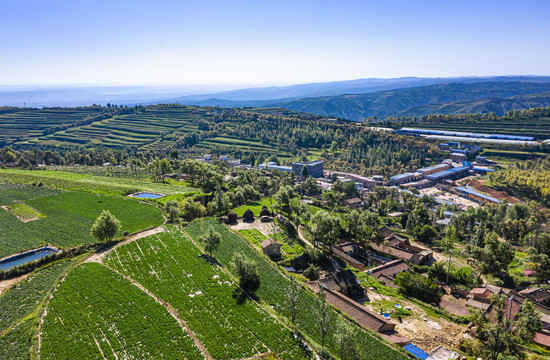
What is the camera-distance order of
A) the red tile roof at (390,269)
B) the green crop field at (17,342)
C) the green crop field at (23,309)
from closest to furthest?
the green crop field at (17,342) → the green crop field at (23,309) → the red tile roof at (390,269)

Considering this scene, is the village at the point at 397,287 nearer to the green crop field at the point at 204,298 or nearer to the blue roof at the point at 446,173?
the green crop field at the point at 204,298

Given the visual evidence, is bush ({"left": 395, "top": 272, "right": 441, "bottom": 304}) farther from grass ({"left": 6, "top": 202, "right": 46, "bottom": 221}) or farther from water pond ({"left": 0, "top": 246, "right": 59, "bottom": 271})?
Answer: grass ({"left": 6, "top": 202, "right": 46, "bottom": 221})

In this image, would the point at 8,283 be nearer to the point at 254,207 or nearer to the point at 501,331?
the point at 254,207

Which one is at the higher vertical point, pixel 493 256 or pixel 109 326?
pixel 109 326

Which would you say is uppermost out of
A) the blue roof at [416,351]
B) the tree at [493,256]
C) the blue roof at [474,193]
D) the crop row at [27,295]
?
the crop row at [27,295]

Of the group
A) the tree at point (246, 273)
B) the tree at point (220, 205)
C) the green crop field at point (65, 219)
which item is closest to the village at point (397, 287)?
the tree at point (220, 205)

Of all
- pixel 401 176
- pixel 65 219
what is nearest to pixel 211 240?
pixel 65 219

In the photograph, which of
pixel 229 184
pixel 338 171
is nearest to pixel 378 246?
pixel 229 184
